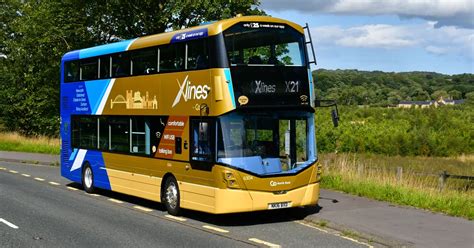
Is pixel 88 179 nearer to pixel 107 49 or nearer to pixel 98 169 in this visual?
pixel 98 169

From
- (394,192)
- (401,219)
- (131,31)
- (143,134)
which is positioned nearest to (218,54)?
(143,134)

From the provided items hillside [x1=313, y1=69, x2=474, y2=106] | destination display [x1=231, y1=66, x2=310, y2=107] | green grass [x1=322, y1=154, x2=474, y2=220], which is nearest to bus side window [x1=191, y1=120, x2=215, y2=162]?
destination display [x1=231, y1=66, x2=310, y2=107]

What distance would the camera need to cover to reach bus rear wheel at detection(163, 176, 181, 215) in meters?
12.3

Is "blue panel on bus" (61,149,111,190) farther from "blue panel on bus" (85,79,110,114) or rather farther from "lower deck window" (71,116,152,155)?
"blue panel on bus" (85,79,110,114)

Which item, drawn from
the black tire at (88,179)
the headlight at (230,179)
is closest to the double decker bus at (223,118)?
the headlight at (230,179)

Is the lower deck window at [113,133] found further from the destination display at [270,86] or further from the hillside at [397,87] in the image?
the hillside at [397,87]

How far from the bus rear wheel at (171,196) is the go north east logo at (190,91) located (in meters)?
1.72

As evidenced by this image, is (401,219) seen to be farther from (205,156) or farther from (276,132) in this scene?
(205,156)

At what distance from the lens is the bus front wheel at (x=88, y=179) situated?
54.4 feet

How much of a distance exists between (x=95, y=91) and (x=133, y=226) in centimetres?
614

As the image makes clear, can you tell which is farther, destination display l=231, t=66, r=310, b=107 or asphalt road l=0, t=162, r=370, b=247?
destination display l=231, t=66, r=310, b=107

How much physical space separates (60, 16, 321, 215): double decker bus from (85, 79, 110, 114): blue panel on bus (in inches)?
59.5

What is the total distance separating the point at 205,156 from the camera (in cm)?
1136

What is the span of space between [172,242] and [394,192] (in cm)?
650
